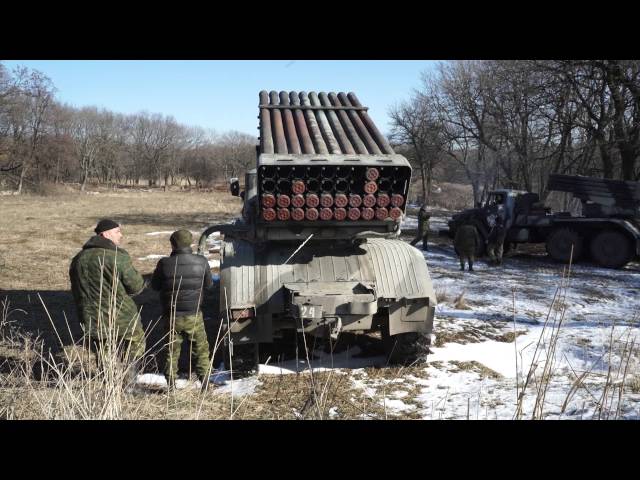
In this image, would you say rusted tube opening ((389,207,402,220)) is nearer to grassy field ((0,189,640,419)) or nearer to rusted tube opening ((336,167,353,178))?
rusted tube opening ((336,167,353,178))

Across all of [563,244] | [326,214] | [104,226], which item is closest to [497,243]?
[563,244]

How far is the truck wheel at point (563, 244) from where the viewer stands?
1323cm

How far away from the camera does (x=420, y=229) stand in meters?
14.3

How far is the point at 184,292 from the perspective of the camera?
458 centimetres

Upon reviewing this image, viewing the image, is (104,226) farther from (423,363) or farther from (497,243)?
(497,243)

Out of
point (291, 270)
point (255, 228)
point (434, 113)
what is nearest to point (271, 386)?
point (291, 270)

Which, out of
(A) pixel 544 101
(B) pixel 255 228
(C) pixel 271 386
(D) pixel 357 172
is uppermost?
(A) pixel 544 101

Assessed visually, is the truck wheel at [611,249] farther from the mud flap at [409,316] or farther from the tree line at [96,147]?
the tree line at [96,147]

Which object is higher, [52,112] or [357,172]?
[52,112]

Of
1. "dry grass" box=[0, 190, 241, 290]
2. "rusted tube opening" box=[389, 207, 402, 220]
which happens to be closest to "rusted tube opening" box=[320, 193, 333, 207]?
"rusted tube opening" box=[389, 207, 402, 220]

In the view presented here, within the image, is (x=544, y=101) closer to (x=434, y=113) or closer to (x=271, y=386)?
(x=434, y=113)

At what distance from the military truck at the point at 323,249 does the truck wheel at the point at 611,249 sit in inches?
375

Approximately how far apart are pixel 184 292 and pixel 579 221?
39.1ft
